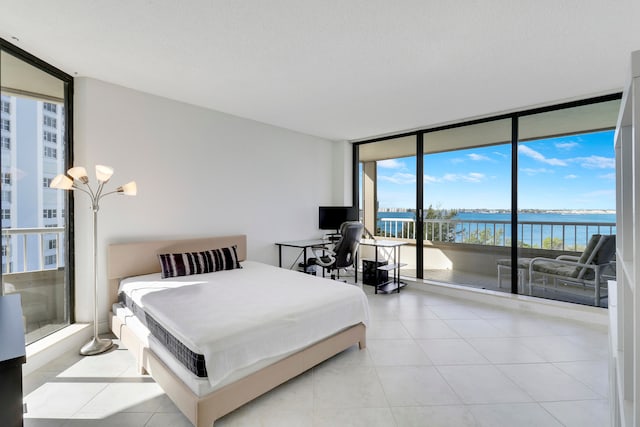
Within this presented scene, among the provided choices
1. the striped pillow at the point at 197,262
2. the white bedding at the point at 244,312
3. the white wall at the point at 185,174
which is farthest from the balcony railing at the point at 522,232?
the striped pillow at the point at 197,262

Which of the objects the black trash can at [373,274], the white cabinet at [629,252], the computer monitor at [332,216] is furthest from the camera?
the computer monitor at [332,216]

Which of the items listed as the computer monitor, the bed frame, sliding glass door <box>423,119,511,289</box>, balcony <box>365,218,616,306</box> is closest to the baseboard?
the bed frame

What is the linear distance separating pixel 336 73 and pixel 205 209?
2325 millimetres

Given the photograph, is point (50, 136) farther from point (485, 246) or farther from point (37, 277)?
point (485, 246)

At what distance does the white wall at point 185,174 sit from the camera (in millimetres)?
2930

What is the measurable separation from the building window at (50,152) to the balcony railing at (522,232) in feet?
15.8

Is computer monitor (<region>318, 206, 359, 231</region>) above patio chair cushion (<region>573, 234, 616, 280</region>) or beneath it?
above

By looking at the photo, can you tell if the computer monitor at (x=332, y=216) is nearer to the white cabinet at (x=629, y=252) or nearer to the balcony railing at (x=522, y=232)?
the balcony railing at (x=522, y=232)

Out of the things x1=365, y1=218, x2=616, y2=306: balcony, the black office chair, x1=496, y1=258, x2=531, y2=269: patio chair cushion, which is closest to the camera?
x1=365, y1=218, x2=616, y2=306: balcony

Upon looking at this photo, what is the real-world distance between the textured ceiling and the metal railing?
151 centimetres

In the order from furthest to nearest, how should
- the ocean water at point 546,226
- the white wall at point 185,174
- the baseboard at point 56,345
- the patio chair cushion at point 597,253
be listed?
the ocean water at point 546,226 → the patio chair cushion at point 597,253 → the white wall at point 185,174 → the baseboard at point 56,345

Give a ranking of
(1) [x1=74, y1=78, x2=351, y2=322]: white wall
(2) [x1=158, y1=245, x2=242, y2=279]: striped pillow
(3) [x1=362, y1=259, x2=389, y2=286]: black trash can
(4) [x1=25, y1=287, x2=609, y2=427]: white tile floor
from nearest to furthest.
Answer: (4) [x1=25, y1=287, x2=609, y2=427]: white tile floor
(1) [x1=74, y1=78, x2=351, y2=322]: white wall
(2) [x1=158, y1=245, x2=242, y2=279]: striped pillow
(3) [x1=362, y1=259, x2=389, y2=286]: black trash can

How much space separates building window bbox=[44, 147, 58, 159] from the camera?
105 inches

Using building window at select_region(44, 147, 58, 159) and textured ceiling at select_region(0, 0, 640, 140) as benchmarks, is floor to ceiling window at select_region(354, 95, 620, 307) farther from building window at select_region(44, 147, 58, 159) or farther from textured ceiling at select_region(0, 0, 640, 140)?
Result: building window at select_region(44, 147, 58, 159)
